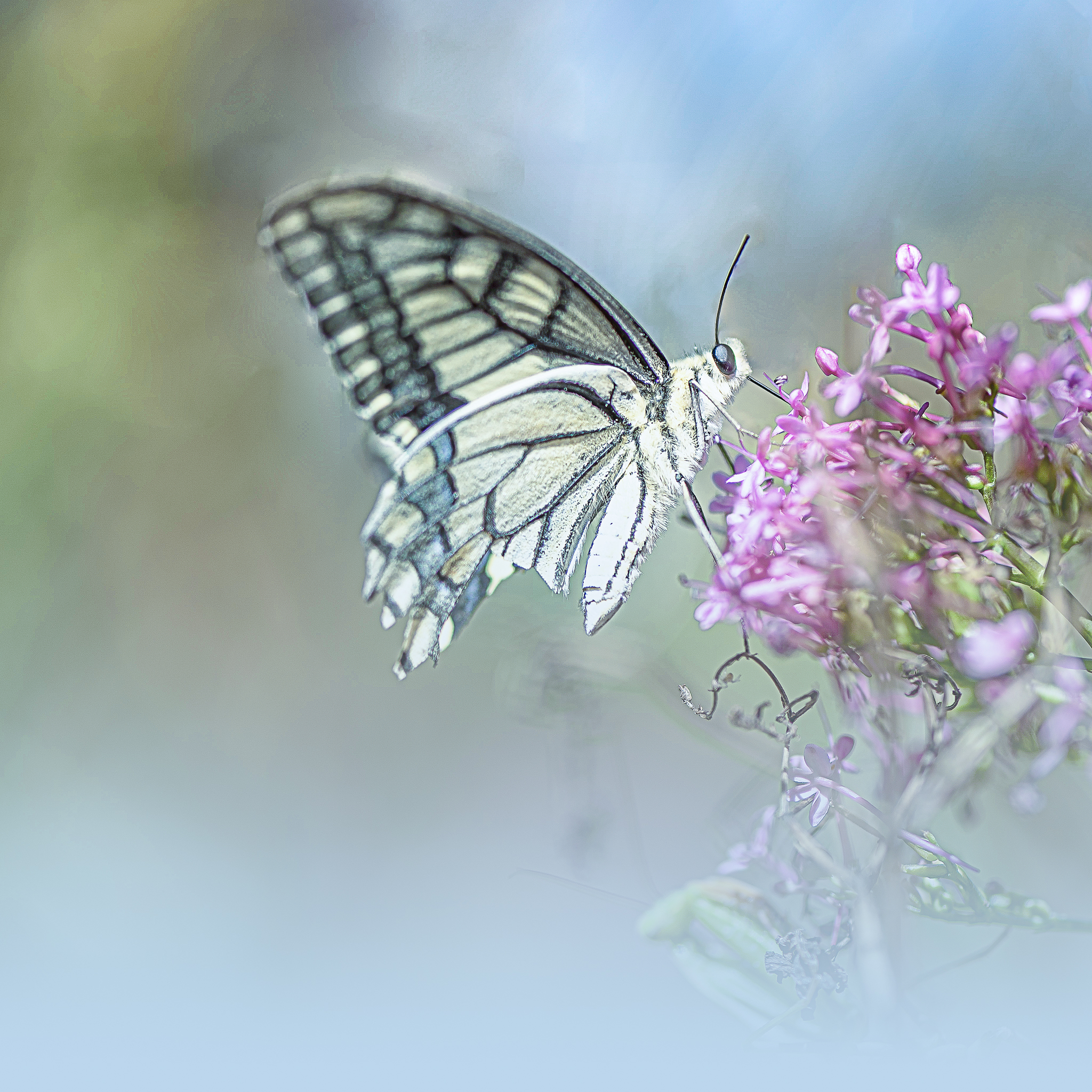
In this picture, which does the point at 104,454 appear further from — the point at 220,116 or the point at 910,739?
the point at 910,739

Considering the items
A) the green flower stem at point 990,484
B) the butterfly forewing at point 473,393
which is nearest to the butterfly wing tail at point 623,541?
the butterfly forewing at point 473,393

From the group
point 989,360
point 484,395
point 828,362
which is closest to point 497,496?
point 484,395

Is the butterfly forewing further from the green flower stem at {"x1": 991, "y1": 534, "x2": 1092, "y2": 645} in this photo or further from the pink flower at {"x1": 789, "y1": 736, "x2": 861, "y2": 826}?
the green flower stem at {"x1": 991, "y1": 534, "x2": 1092, "y2": 645}

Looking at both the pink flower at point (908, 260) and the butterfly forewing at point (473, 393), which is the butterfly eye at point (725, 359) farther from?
the pink flower at point (908, 260)

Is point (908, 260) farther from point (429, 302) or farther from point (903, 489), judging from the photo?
point (429, 302)

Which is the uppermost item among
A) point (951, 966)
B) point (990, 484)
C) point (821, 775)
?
point (990, 484)

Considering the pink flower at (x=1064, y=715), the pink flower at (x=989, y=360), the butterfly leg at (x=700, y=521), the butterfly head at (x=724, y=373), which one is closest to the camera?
the pink flower at (x=1064, y=715)

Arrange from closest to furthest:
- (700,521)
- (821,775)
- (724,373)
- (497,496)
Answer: (821,775) < (700,521) < (724,373) < (497,496)

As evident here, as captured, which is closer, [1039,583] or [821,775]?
[1039,583]
